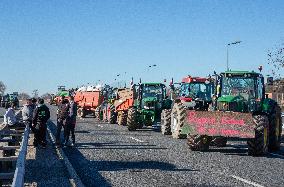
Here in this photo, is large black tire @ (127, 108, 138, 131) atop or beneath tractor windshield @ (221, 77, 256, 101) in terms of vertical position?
beneath

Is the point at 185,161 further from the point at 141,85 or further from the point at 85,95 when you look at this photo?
the point at 85,95

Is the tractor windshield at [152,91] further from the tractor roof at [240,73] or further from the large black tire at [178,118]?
the tractor roof at [240,73]

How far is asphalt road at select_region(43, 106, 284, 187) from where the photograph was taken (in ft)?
32.8

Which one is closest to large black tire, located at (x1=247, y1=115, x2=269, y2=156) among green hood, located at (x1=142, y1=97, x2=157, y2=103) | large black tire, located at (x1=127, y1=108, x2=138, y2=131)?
large black tire, located at (x1=127, y1=108, x2=138, y2=131)

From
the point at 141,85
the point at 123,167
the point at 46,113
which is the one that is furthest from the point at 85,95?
the point at 123,167

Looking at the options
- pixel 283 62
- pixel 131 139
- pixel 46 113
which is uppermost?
pixel 283 62

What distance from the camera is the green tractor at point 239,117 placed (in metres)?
14.4

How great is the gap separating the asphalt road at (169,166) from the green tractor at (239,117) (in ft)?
1.57

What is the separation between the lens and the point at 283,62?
2165 inches

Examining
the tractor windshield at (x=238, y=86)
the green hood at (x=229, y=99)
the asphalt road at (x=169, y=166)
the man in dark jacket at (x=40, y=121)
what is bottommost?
the asphalt road at (x=169, y=166)

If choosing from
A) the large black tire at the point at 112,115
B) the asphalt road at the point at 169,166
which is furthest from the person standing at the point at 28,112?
the large black tire at the point at 112,115

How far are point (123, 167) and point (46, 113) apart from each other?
6.00 m

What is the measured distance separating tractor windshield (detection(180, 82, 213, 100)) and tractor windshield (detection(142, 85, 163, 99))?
246cm

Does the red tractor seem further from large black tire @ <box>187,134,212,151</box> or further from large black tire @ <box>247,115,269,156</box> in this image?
large black tire @ <box>247,115,269,156</box>
